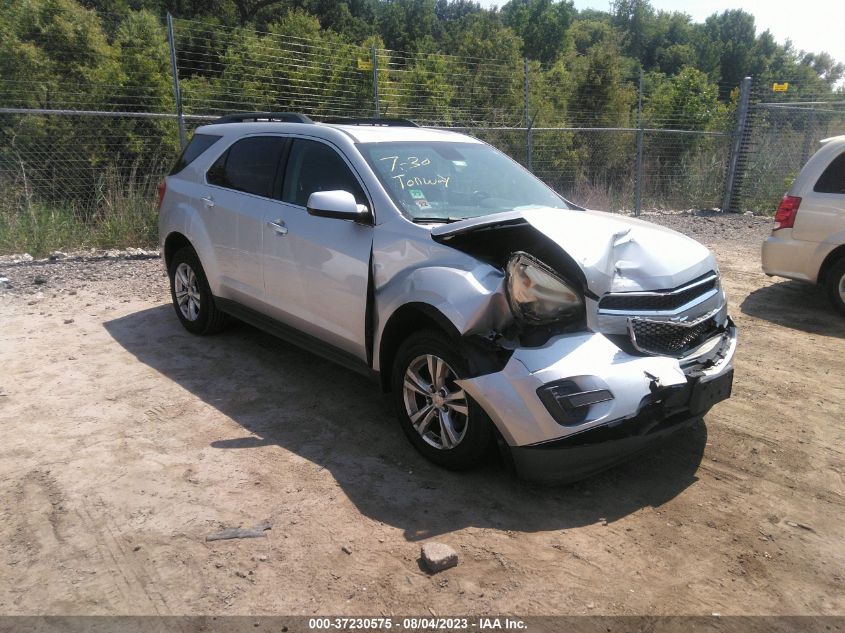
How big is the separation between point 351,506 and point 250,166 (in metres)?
2.94

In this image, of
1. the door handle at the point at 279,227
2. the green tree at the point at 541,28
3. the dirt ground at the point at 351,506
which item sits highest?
the green tree at the point at 541,28

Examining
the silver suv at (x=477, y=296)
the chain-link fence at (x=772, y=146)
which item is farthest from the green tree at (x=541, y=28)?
the silver suv at (x=477, y=296)

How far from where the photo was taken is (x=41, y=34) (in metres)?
14.2

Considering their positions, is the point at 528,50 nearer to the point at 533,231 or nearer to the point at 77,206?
the point at 77,206

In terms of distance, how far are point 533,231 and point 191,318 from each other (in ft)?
12.1

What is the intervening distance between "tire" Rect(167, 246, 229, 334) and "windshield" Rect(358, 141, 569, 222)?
2182 millimetres

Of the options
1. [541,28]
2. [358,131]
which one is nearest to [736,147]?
[358,131]

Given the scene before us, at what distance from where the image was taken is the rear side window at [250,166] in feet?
16.2

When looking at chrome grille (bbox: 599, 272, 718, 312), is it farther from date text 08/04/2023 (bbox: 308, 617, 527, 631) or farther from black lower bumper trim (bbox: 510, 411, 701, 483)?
date text 08/04/2023 (bbox: 308, 617, 527, 631)

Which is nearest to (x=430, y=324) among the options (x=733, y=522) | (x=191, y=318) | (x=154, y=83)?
(x=733, y=522)

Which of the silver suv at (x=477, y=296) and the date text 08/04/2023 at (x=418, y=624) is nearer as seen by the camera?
the date text 08/04/2023 at (x=418, y=624)

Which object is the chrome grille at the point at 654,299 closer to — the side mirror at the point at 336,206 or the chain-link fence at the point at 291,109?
the side mirror at the point at 336,206

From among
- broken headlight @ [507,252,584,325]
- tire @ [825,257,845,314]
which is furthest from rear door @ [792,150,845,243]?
broken headlight @ [507,252,584,325]

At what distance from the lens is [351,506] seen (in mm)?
3375
